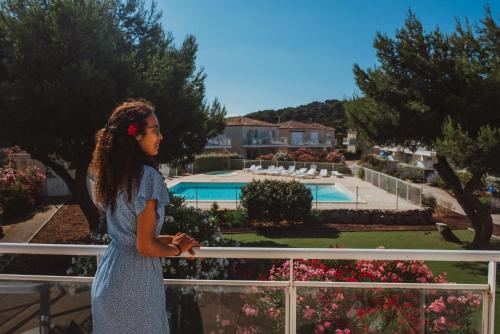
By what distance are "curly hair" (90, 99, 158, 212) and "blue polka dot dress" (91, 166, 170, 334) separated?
0.07 metres

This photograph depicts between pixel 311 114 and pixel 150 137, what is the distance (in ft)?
293

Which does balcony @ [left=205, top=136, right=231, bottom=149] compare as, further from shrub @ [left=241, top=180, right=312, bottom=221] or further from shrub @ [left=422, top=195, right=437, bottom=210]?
shrub @ [left=241, top=180, right=312, bottom=221]

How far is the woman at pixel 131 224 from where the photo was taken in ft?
6.57

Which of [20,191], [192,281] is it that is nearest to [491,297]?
[192,281]

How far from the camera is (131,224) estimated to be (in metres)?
2.09

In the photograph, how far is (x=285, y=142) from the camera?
2425 inches

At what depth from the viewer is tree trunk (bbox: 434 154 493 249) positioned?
40.2 ft

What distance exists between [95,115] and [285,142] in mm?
52193

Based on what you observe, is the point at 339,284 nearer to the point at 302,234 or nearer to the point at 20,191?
the point at 302,234

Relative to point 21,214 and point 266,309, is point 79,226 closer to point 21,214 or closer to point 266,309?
point 21,214

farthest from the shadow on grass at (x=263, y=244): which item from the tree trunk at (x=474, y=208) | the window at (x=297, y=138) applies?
the window at (x=297, y=138)

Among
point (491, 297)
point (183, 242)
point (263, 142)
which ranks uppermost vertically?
point (263, 142)

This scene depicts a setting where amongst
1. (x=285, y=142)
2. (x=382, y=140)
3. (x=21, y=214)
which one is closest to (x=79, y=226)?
(x=21, y=214)

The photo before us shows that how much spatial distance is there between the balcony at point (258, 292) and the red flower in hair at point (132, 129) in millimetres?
874
